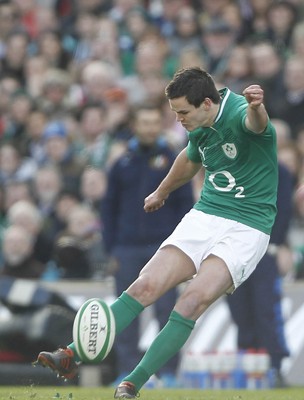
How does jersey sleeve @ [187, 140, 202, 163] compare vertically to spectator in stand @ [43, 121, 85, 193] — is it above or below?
above

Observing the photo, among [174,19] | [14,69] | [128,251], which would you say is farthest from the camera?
[14,69]

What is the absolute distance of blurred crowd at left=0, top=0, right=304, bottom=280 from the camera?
14797 millimetres

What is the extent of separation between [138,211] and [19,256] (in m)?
2.30

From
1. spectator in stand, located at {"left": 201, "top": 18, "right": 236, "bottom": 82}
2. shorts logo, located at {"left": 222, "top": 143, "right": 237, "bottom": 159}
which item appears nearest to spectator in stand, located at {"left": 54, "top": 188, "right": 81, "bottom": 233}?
spectator in stand, located at {"left": 201, "top": 18, "right": 236, "bottom": 82}

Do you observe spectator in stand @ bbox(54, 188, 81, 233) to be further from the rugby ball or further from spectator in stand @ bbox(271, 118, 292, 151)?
the rugby ball

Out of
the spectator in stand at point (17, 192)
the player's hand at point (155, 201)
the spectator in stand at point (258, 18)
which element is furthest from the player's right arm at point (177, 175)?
the spectator in stand at point (258, 18)

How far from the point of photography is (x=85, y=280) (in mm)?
14562

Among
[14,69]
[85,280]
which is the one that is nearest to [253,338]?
[85,280]

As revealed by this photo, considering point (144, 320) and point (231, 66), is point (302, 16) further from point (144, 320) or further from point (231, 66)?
point (144, 320)

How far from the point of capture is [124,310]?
8773 millimetres

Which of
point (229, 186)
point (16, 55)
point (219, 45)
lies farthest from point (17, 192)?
point (229, 186)

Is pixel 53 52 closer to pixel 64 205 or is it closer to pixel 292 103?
pixel 64 205

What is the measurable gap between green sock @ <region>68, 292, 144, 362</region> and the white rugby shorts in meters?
0.47

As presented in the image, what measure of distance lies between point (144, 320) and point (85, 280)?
1052 mm
